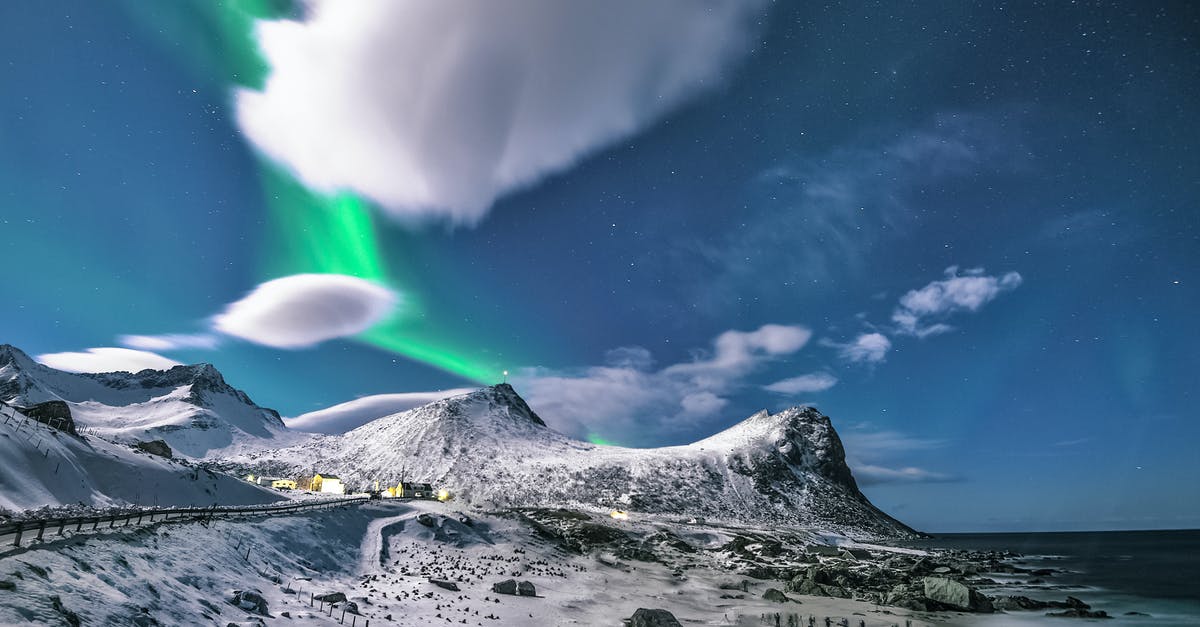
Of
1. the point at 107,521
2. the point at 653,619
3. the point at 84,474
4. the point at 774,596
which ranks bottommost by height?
the point at 774,596

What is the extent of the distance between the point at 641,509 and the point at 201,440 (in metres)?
157

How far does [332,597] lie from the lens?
31875 mm

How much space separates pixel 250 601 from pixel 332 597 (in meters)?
5.64

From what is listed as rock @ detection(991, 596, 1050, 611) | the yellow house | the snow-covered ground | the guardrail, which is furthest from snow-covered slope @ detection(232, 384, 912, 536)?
rock @ detection(991, 596, 1050, 611)

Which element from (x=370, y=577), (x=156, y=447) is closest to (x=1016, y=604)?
(x=370, y=577)

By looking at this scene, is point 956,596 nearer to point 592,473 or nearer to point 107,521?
point 107,521

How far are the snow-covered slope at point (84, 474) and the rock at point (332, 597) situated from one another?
18724mm

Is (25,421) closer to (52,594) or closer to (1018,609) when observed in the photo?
(52,594)

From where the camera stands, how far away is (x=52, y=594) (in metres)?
17.2

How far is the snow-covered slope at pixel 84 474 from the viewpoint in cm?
3606

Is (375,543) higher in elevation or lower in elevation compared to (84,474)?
lower

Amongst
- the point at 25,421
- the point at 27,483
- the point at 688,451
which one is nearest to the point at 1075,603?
the point at 27,483

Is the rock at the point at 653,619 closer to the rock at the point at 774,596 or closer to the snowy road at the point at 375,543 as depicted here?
the rock at the point at 774,596

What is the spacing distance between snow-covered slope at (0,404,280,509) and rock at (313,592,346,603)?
61.4 feet
